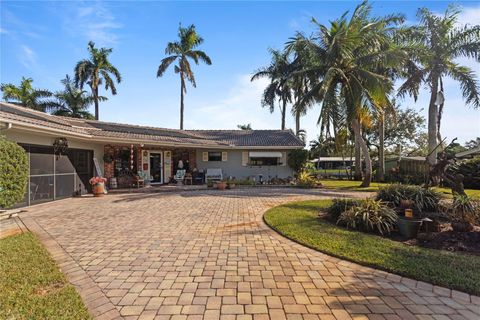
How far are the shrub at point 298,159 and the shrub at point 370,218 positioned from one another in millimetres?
11939

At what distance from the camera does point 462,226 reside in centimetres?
582

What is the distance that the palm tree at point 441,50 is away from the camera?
50.2ft

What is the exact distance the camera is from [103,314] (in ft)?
9.59

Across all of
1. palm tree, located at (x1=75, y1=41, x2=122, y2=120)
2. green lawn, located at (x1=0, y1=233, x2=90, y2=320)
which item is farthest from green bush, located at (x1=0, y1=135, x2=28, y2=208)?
palm tree, located at (x1=75, y1=41, x2=122, y2=120)

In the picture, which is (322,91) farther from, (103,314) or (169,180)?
(103,314)

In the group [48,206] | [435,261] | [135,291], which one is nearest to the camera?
[135,291]

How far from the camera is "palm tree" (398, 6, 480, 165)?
15312 mm

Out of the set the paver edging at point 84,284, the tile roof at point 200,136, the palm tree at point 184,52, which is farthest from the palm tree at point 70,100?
the paver edging at point 84,284

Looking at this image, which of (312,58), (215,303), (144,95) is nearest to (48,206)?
(144,95)

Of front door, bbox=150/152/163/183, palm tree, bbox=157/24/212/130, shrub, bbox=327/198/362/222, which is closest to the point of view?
shrub, bbox=327/198/362/222

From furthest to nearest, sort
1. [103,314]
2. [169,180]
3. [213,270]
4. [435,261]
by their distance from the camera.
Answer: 1. [169,180]
2. [435,261]
3. [213,270]
4. [103,314]

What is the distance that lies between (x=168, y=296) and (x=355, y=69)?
16733 millimetres

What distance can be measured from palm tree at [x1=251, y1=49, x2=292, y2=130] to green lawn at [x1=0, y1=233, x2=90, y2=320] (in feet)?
83.9

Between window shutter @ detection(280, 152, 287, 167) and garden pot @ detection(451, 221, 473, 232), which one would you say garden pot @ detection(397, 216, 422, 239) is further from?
window shutter @ detection(280, 152, 287, 167)
